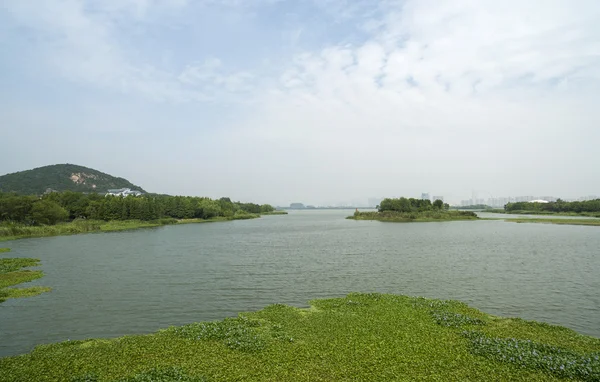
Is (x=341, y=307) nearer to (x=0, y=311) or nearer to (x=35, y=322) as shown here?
(x=35, y=322)

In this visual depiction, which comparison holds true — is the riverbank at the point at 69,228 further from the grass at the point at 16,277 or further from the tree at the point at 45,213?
the grass at the point at 16,277

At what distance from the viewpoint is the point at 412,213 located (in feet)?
515

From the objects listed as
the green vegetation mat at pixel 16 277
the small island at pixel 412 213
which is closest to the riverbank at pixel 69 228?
the green vegetation mat at pixel 16 277

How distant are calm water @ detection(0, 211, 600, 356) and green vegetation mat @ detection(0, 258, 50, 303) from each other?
1.33m

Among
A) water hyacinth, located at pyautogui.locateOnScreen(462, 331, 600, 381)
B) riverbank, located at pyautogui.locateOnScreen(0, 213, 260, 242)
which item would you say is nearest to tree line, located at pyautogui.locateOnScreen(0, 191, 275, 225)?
riverbank, located at pyautogui.locateOnScreen(0, 213, 260, 242)

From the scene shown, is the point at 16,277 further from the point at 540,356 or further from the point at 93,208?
the point at 93,208

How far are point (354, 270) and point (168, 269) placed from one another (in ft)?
71.2

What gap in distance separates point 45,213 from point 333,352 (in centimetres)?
10599

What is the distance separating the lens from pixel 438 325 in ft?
65.0

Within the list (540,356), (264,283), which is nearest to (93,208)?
(264,283)

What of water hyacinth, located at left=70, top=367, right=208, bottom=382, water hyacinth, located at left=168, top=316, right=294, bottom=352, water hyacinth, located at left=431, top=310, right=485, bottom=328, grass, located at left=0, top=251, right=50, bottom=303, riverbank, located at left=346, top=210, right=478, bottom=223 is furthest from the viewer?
riverbank, located at left=346, top=210, right=478, bottom=223

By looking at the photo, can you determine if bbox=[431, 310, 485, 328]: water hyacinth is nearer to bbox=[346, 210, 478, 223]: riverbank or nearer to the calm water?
the calm water

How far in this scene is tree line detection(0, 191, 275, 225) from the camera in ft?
307

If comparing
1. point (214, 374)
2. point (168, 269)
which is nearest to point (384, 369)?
point (214, 374)
